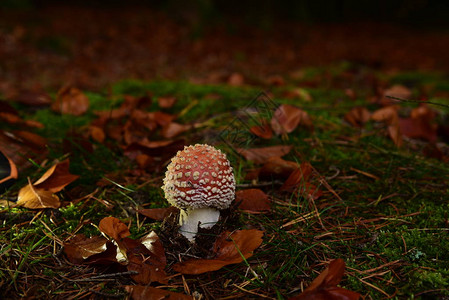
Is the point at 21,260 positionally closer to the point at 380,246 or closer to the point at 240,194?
the point at 240,194

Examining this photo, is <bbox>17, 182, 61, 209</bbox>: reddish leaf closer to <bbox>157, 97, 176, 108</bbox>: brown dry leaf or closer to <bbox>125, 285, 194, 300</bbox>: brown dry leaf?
<bbox>125, 285, 194, 300</bbox>: brown dry leaf

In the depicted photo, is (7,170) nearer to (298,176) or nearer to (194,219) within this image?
(194,219)

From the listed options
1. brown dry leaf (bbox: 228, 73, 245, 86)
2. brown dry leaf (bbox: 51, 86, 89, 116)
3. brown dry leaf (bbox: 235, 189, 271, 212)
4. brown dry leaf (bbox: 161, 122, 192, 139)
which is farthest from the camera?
brown dry leaf (bbox: 228, 73, 245, 86)

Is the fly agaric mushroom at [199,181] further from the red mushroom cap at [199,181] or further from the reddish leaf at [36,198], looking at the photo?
the reddish leaf at [36,198]

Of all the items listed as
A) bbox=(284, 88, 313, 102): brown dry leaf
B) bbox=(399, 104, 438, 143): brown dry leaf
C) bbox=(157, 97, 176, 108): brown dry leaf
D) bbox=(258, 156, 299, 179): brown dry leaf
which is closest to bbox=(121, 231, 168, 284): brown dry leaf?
bbox=(258, 156, 299, 179): brown dry leaf

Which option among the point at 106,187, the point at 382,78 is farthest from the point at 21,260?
the point at 382,78

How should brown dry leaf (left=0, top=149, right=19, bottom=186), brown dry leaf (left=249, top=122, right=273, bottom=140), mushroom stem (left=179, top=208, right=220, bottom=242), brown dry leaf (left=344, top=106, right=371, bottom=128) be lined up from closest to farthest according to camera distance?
mushroom stem (left=179, top=208, right=220, bottom=242) < brown dry leaf (left=0, top=149, right=19, bottom=186) < brown dry leaf (left=249, top=122, right=273, bottom=140) < brown dry leaf (left=344, top=106, right=371, bottom=128)

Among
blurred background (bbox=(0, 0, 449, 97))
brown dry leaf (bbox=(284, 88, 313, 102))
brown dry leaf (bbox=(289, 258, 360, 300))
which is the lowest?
blurred background (bbox=(0, 0, 449, 97))
